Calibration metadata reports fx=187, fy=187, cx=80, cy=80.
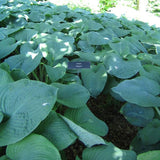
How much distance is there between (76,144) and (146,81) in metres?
0.68

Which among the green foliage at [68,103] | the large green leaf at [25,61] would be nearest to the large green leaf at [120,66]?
Answer: the green foliage at [68,103]

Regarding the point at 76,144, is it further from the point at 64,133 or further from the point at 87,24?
the point at 87,24

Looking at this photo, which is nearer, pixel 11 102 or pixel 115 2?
pixel 11 102

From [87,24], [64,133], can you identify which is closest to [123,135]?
[64,133]

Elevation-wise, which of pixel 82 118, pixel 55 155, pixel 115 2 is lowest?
pixel 115 2

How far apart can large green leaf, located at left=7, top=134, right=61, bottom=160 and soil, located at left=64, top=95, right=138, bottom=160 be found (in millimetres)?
602

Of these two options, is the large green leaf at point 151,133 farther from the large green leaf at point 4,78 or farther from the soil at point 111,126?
the large green leaf at point 4,78

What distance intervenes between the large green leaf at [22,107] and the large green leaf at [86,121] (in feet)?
0.81

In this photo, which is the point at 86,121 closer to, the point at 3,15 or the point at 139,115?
the point at 139,115

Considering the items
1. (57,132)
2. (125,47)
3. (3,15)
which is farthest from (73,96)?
(3,15)

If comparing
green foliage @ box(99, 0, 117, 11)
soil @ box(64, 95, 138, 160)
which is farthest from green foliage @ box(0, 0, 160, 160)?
green foliage @ box(99, 0, 117, 11)

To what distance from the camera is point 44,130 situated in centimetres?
87

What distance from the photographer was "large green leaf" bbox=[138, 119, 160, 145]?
0.96 m

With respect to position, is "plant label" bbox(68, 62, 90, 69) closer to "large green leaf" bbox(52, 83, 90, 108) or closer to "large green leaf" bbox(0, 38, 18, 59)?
"large green leaf" bbox(52, 83, 90, 108)
